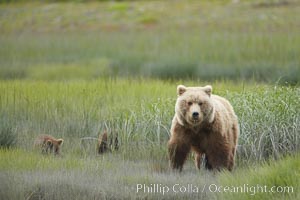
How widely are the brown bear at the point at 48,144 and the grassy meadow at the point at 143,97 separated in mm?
95

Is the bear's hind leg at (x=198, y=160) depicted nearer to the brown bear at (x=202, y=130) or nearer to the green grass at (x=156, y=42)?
the brown bear at (x=202, y=130)

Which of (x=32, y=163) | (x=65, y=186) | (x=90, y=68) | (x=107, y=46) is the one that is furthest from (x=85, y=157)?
(x=107, y=46)

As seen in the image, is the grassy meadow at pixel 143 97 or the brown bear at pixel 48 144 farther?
the brown bear at pixel 48 144

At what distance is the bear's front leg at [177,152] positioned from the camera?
691 centimetres

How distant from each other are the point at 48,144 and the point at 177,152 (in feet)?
5.38

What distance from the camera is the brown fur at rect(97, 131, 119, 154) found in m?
8.18

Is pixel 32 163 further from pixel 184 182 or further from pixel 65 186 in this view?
pixel 184 182

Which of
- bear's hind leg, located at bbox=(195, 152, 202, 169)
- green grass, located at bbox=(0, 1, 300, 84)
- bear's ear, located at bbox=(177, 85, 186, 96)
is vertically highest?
bear's ear, located at bbox=(177, 85, 186, 96)

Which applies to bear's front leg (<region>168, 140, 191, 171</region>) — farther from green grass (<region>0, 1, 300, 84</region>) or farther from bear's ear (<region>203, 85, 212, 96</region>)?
green grass (<region>0, 1, 300, 84</region>)

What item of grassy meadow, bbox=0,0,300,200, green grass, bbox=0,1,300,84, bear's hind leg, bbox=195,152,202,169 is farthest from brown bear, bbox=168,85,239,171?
green grass, bbox=0,1,300,84

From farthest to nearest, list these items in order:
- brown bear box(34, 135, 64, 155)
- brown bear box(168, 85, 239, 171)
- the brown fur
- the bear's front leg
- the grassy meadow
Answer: the brown fur
brown bear box(34, 135, 64, 155)
the bear's front leg
brown bear box(168, 85, 239, 171)
the grassy meadow

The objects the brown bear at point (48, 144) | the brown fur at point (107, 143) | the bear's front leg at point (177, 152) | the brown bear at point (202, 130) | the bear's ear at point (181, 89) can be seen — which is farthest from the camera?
the brown fur at point (107, 143)

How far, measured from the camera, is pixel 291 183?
19.9ft

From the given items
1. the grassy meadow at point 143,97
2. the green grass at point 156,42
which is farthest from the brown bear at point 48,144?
the green grass at point 156,42
